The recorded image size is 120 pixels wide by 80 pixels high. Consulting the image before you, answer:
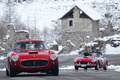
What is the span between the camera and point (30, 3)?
109688 millimetres

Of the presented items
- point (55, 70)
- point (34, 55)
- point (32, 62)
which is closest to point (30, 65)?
point (32, 62)

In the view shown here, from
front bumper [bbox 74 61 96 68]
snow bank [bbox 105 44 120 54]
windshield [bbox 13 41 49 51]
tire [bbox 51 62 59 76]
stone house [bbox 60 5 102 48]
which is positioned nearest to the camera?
tire [bbox 51 62 59 76]

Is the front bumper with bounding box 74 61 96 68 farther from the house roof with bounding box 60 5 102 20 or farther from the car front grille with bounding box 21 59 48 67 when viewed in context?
the house roof with bounding box 60 5 102 20

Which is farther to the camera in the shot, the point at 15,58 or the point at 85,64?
the point at 85,64

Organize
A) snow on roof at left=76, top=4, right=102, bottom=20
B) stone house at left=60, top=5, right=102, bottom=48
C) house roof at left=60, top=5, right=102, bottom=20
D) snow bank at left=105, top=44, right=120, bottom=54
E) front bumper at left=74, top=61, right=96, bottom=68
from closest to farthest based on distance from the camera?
front bumper at left=74, top=61, right=96, bottom=68
snow bank at left=105, top=44, right=120, bottom=54
house roof at left=60, top=5, right=102, bottom=20
snow on roof at left=76, top=4, right=102, bottom=20
stone house at left=60, top=5, right=102, bottom=48

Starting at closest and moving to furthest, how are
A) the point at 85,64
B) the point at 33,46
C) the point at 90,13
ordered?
the point at 33,46
the point at 85,64
the point at 90,13

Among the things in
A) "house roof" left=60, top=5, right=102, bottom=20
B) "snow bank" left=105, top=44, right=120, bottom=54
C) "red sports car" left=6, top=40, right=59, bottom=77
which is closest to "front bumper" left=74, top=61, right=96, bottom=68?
"red sports car" left=6, top=40, right=59, bottom=77

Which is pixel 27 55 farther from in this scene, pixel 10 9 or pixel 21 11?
pixel 21 11

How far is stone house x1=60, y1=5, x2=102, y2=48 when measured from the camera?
73.1 metres

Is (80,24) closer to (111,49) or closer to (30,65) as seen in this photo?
(111,49)

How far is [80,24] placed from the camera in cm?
7450

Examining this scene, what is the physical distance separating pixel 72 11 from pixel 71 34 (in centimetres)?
482

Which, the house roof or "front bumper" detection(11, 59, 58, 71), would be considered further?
the house roof

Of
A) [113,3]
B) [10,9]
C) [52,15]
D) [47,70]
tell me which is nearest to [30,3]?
[52,15]
